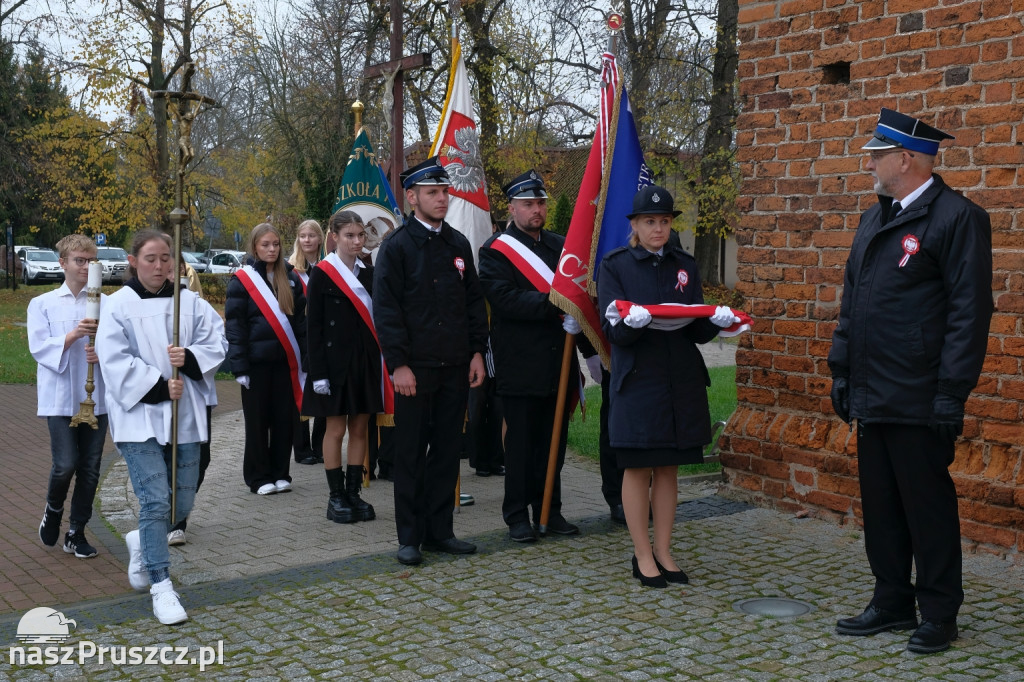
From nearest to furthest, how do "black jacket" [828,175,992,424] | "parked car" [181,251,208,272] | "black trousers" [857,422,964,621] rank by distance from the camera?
1. "black jacket" [828,175,992,424]
2. "black trousers" [857,422,964,621]
3. "parked car" [181,251,208,272]

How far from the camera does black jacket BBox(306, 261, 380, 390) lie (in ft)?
23.0

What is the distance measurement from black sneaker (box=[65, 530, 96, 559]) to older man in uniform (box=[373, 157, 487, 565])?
183 cm

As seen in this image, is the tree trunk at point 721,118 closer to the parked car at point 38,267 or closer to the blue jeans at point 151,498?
the blue jeans at point 151,498

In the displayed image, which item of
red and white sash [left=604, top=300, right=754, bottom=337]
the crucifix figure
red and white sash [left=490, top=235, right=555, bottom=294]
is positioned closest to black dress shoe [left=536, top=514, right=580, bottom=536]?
red and white sash [left=490, top=235, right=555, bottom=294]

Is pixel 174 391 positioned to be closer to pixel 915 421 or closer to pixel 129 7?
pixel 915 421

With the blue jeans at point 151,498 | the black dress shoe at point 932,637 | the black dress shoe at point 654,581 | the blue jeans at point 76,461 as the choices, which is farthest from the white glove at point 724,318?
the blue jeans at point 76,461

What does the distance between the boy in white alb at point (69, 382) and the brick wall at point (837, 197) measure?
4113mm

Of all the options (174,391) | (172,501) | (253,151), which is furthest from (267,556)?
(253,151)

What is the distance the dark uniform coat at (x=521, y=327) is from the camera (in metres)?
6.38

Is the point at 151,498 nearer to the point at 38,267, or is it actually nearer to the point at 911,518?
the point at 911,518

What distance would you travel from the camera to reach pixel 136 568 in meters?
5.45

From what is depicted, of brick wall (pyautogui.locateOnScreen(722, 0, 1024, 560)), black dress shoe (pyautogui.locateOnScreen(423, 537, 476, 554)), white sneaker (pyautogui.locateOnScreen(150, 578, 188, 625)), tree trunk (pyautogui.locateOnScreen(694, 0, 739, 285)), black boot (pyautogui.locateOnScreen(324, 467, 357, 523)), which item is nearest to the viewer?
white sneaker (pyautogui.locateOnScreen(150, 578, 188, 625))

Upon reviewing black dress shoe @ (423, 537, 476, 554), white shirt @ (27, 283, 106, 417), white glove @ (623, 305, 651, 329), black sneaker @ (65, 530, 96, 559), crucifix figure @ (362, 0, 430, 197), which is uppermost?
crucifix figure @ (362, 0, 430, 197)

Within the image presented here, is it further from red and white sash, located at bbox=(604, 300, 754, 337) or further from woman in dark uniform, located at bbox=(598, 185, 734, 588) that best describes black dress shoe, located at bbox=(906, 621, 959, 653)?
red and white sash, located at bbox=(604, 300, 754, 337)
